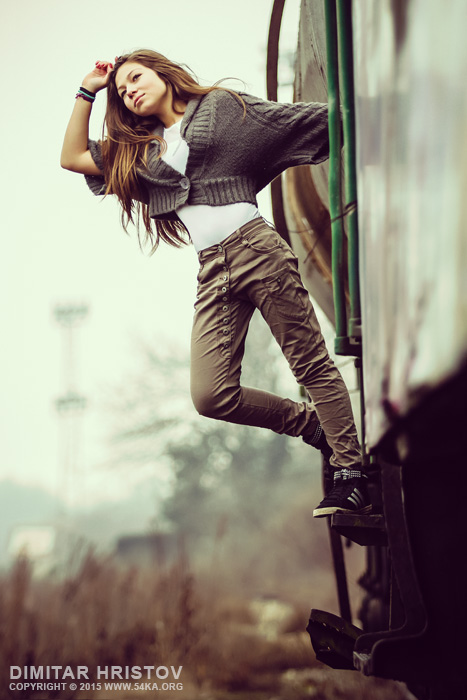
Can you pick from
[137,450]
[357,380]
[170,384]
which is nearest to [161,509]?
[137,450]

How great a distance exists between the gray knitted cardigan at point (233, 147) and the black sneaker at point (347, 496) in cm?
97

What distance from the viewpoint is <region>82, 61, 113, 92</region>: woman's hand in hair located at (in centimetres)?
279

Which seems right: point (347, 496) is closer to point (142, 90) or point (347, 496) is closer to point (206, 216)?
point (206, 216)

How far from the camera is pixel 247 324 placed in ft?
8.59

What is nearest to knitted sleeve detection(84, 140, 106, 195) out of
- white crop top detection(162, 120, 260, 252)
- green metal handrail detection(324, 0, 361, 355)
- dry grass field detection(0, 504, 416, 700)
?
white crop top detection(162, 120, 260, 252)

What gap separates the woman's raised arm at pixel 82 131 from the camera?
2.79 m

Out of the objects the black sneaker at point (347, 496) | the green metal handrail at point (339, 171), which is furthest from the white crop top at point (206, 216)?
→ the black sneaker at point (347, 496)

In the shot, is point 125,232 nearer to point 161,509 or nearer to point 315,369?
point 315,369

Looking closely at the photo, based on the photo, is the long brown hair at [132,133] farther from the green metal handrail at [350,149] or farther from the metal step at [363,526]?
the metal step at [363,526]

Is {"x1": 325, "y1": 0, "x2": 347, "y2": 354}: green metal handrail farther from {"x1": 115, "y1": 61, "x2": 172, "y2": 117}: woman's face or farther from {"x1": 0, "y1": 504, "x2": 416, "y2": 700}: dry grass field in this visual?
{"x1": 0, "y1": 504, "x2": 416, "y2": 700}: dry grass field

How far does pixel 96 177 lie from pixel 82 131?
0.54 ft

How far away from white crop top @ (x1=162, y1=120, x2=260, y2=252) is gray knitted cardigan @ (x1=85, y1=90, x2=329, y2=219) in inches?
0.8

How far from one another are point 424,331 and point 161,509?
35.9 meters

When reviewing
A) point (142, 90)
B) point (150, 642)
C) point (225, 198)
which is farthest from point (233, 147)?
point (150, 642)
